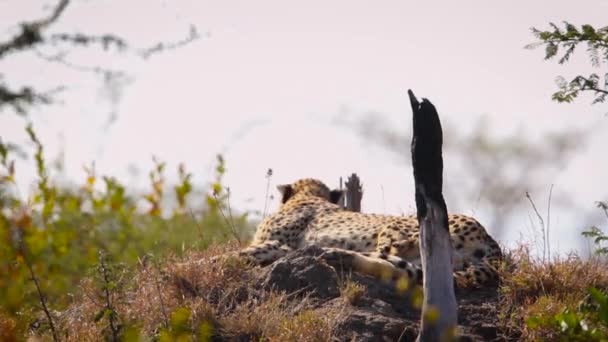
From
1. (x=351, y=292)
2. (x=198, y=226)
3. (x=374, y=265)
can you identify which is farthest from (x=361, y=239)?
(x=351, y=292)

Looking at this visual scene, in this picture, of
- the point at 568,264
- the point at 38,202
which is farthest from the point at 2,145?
the point at 568,264

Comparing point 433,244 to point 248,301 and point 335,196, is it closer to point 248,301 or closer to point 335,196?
point 248,301

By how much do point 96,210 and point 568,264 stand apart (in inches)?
134

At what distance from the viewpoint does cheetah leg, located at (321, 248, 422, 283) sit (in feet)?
22.6

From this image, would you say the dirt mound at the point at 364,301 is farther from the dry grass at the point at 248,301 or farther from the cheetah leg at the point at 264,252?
the cheetah leg at the point at 264,252

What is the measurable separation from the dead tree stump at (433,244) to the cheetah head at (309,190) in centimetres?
377

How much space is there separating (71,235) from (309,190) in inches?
168

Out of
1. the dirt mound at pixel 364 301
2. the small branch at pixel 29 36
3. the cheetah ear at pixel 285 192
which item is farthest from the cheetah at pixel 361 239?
the small branch at pixel 29 36

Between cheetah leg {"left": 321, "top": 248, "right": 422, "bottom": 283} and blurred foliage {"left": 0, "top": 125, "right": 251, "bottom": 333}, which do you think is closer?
blurred foliage {"left": 0, "top": 125, "right": 251, "bottom": 333}

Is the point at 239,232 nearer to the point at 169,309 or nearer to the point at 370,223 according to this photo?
the point at 370,223

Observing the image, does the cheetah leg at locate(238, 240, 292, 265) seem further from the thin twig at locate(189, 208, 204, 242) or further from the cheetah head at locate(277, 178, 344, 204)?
the cheetah head at locate(277, 178, 344, 204)

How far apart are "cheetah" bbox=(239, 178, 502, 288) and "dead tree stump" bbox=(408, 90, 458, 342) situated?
1079mm

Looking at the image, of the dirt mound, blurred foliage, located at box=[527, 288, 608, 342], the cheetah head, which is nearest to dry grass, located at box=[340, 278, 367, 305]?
the dirt mound

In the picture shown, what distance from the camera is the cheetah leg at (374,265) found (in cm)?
688
